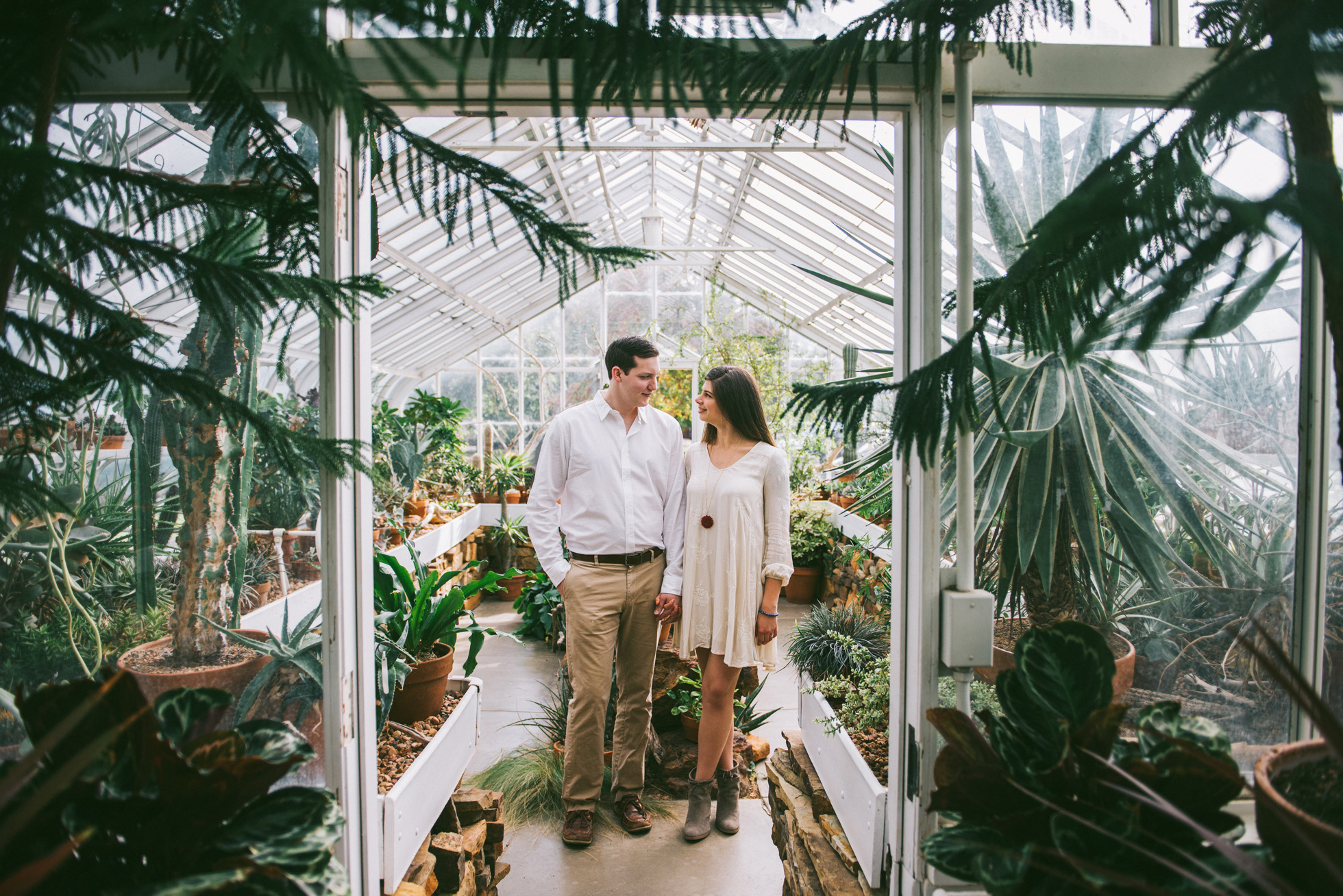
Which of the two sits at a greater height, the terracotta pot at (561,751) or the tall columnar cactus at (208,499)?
the tall columnar cactus at (208,499)

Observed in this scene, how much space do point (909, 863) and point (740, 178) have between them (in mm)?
6280

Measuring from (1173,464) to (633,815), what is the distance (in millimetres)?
1994

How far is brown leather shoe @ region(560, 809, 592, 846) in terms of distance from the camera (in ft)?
8.16

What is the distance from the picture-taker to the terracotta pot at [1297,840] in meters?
0.71

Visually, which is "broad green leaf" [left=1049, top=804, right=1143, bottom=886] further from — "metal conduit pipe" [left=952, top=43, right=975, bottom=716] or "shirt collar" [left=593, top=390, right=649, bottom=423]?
"shirt collar" [left=593, top=390, right=649, bottom=423]

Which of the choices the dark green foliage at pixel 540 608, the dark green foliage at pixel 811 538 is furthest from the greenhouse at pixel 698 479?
the dark green foliage at pixel 811 538

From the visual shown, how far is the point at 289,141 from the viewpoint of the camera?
4.74ft

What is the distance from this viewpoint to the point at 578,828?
2500 millimetres

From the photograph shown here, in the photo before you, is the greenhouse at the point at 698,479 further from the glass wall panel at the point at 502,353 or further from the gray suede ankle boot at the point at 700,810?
the glass wall panel at the point at 502,353

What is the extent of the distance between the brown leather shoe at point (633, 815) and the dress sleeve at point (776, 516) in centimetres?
95

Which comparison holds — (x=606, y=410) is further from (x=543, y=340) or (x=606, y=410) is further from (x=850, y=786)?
(x=543, y=340)

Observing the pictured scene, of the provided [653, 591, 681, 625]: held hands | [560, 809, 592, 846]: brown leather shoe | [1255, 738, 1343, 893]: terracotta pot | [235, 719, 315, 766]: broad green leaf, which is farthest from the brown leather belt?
[1255, 738, 1343, 893]: terracotta pot

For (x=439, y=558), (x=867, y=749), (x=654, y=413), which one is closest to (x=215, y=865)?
(x=867, y=749)

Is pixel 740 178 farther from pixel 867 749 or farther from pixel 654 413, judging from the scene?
pixel 867 749
